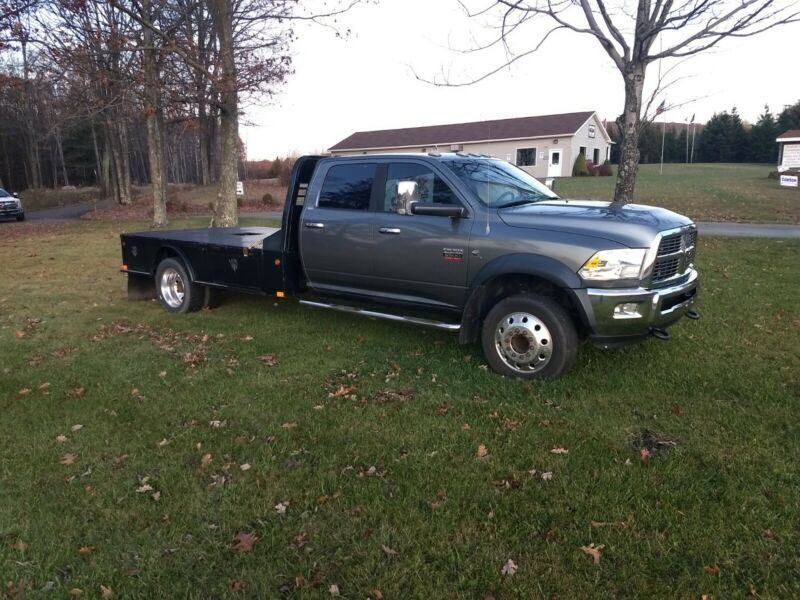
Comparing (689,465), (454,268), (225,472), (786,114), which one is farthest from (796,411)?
(786,114)

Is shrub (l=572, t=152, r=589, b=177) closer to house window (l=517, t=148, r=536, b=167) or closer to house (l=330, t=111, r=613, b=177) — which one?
house (l=330, t=111, r=613, b=177)

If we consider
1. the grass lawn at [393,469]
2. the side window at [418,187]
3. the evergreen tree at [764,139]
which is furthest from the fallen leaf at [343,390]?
the evergreen tree at [764,139]

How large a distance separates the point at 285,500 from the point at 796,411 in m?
3.72

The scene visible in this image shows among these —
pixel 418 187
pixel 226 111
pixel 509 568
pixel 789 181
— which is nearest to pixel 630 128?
pixel 418 187

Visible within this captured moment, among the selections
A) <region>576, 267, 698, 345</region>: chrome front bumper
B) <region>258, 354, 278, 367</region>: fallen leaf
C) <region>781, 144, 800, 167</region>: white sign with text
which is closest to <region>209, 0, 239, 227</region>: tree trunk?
<region>258, 354, 278, 367</region>: fallen leaf

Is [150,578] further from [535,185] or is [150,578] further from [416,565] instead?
[535,185]

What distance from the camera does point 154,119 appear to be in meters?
20.7

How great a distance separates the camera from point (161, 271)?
817cm

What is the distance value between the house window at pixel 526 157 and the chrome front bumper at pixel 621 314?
147ft

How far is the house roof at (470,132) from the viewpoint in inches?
1865

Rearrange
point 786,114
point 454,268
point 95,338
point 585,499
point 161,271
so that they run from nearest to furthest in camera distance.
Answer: point 585,499
point 454,268
point 95,338
point 161,271
point 786,114

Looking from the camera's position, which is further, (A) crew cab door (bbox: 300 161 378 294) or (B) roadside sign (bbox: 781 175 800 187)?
(B) roadside sign (bbox: 781 175 800 187)

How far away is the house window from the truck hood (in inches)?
1742

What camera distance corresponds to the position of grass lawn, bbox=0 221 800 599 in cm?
284
